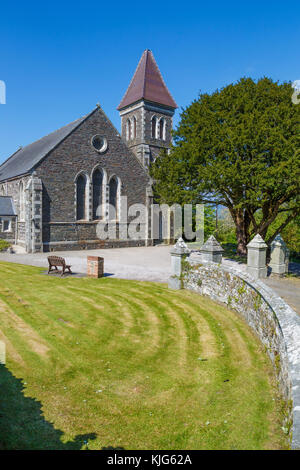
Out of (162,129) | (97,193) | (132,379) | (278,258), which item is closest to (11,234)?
(97,193)

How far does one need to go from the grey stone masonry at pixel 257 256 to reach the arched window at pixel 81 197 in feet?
56.6

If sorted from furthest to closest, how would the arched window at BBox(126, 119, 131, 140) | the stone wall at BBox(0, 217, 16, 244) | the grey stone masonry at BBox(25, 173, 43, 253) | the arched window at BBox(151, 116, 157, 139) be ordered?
the arched window at BBox(126, 119, 131, 140) → the arched window at BBox(151, 116, 157, 139) → the stone wall at BBox(0, 217, 16, 244) → the grey stone masonry at BBox(25, 173, 43, 253)

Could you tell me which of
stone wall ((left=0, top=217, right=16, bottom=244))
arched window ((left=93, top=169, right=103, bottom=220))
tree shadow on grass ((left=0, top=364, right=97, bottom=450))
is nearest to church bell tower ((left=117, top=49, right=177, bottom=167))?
arched window ((left=93, top=169, right=103, bottom=220))

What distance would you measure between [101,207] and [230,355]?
23.4 meters

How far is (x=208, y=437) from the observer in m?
4.34

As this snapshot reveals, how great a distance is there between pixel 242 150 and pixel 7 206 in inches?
875

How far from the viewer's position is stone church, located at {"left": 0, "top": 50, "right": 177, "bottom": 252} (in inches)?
A: 985

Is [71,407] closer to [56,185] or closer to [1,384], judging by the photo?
[1,384]

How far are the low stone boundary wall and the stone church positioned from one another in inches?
636

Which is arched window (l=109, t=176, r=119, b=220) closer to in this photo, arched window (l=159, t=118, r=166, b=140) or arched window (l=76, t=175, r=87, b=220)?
arched window (l=76, t=175, r=87, b=220)

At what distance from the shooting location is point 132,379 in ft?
19.6

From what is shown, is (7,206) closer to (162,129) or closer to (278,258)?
(162,129)

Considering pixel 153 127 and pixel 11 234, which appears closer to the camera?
pixel 11 234

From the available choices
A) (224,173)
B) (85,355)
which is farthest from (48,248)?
(85,355)
